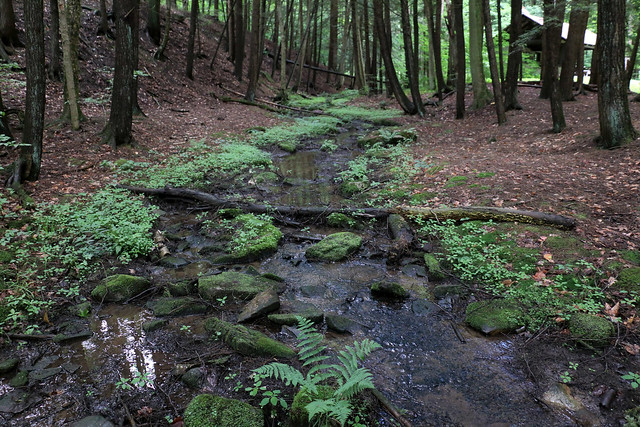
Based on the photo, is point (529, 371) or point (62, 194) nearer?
point (529, 371)

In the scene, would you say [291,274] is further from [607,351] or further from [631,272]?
[631,272]

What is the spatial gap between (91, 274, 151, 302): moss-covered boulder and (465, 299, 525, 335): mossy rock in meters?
4.19

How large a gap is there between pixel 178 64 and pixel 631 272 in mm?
21816

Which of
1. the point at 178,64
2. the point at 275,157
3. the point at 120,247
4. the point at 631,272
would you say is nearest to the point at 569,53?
the point at 275,157

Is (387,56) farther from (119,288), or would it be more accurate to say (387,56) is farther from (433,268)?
(119,288)

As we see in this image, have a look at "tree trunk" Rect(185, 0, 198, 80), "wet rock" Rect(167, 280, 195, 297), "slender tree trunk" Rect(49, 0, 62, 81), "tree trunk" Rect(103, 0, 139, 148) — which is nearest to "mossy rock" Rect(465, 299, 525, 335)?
"wet rock" Rect(167, 280, 195, 297)

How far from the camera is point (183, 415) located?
2996 mm

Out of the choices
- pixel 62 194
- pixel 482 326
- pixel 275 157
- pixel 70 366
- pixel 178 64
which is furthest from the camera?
pixel 178 64

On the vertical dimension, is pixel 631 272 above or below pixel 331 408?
above

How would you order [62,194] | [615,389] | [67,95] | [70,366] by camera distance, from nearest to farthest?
[615,389] → [70,366] → [62,194] → [67,95]

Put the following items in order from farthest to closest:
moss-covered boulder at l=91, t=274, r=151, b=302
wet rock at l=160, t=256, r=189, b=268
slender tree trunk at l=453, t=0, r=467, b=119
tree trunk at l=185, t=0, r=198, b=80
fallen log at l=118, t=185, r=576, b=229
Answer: tree trunk at l=185, t=0, r=198, b=80
slender tree trunk at l=453, t=0, r=467, b=119
fallen log at l=118, t=185, r=576, b=229
wet rock at l=160, t=256, r=189, b=268
moss-covered boulder at l=91, t=274, r=151, b=302

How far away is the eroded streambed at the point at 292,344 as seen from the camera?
316 cm

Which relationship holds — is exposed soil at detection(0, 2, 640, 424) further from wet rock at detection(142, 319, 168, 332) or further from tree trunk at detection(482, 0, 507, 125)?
tree trunk at detection(482, 0, 507, 125)

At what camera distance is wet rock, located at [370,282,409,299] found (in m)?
5.08
